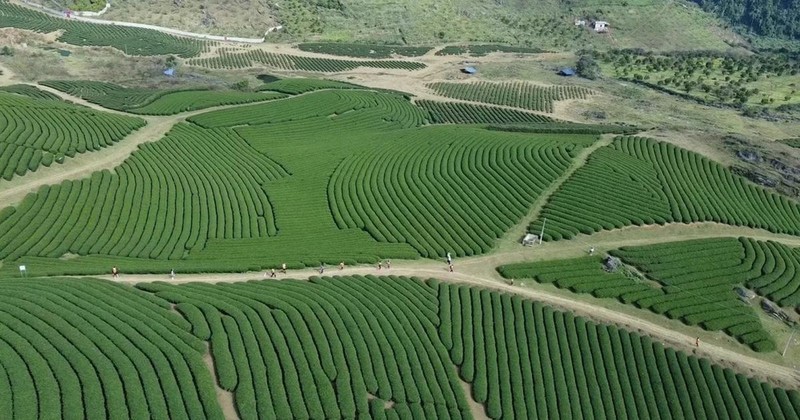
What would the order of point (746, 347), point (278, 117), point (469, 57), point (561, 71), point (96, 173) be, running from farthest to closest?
point (469, 57) → point (561, 71) → point (278, 117) → point (96, 173) → point (746, 347)

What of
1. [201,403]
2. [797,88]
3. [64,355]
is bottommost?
[797,88]

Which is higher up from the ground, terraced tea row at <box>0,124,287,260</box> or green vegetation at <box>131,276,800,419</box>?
terraced tea row at <box>0,124,287,260</box>

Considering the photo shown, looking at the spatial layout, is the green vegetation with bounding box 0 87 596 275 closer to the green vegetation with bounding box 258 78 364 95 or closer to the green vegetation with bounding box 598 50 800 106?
the green vegetation with bounding box 258 78 364 95

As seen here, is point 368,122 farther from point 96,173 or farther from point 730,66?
point 730,66

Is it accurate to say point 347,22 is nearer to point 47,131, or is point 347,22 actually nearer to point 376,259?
point 47,131

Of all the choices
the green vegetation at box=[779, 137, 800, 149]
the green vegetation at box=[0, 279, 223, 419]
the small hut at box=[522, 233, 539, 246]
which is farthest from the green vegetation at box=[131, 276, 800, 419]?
the green vegetation at box=[779, 137, 800, 149]

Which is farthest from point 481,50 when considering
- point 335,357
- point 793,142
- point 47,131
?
Answer: point 335,357

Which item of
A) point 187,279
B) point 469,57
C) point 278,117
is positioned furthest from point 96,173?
point 469,57
